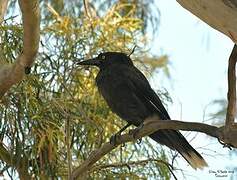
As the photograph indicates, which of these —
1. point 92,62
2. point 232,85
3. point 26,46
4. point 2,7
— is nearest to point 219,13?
point 232,85

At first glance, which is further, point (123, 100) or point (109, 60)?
point (109, 60)

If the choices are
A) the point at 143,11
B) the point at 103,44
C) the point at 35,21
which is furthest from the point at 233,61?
the point at 143,11

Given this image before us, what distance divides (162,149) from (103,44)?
79cm

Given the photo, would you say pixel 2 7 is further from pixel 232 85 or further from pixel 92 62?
pixel 232 85

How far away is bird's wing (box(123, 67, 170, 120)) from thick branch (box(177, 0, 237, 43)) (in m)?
1.24

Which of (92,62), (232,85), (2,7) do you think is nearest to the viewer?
(232,85)

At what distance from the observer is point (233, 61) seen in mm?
2807

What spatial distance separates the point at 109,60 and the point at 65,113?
A: 2.74ft

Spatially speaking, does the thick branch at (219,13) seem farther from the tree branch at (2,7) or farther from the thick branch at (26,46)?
the tree branch at (2,7)

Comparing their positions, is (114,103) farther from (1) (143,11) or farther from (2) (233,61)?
(1) (143,11)

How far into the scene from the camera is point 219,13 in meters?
2.60

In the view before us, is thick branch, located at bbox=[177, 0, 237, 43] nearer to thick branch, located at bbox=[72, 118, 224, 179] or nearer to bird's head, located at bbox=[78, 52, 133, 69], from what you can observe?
thick branch, located at bbox=[72, 118, 224, 179]

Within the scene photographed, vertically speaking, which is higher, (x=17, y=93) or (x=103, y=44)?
(x=103, y=44)

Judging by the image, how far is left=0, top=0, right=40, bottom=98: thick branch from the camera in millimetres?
2949
